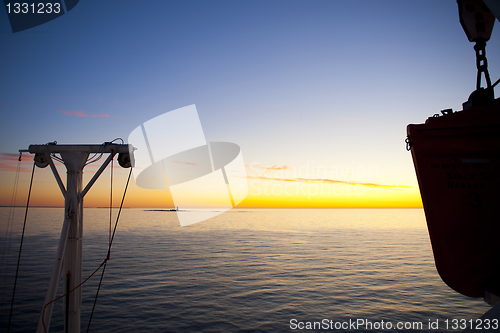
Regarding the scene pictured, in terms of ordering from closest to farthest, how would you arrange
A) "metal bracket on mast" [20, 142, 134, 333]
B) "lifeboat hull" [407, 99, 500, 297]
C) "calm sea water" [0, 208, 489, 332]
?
"lifeboat hull" [407, 99, 500, 297]
"metal bracket on mast" [20, 142, 134, 333]
"calm sea water" [0, 208, 489, 332]

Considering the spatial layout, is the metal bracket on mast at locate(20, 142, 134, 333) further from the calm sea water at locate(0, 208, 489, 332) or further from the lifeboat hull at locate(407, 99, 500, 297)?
the lifeboat hull at locate(407, 99, 500, 297)

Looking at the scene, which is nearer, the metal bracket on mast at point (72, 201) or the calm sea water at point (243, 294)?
the metal bracket on mast at point (72, 201)

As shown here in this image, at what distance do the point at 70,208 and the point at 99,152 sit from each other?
166 cm

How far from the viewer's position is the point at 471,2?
4805 mm

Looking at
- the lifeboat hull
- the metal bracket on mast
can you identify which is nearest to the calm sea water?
the metal bracket on mast

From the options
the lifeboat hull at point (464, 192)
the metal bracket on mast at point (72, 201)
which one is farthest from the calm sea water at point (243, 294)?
the lifeboat hull at point (464, 192)

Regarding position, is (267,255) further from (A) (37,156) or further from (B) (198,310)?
(A) (37,156)

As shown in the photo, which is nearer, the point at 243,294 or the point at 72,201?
the point at 72,201

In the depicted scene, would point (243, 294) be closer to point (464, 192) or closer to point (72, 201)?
point (72, 201)

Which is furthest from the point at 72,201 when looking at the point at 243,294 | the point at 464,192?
the point at 243,294

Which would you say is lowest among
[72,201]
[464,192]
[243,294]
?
[243,294]

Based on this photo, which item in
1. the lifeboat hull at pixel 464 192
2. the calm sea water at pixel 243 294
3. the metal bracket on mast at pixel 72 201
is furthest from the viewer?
the calm sea water at pixel 243 294

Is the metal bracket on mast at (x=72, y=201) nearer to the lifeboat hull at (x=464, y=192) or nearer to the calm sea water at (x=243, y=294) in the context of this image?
the calm sea water at (x=243, y=294)

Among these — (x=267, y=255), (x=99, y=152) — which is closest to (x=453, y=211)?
(x=99, y=152)
